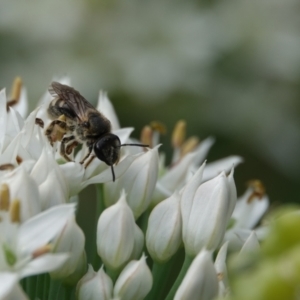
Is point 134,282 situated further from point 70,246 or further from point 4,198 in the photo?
point 4,198

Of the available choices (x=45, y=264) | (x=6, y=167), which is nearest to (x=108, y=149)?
(x=6, y=167)

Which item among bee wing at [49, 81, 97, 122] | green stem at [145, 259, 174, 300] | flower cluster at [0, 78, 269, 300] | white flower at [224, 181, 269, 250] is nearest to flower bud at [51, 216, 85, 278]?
flower cluster at [0, 78, 269, 300]

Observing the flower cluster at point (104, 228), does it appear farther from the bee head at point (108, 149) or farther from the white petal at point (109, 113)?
the white petal at point (109, 113)

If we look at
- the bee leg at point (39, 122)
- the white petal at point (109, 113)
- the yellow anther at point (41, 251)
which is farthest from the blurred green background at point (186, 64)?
the yellow anther at point (41, 251)

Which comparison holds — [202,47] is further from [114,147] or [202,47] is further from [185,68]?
[114,147]

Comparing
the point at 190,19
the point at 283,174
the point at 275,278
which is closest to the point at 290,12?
the point at 190,19

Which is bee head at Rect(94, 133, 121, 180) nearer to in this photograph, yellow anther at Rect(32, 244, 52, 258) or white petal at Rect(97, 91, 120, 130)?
white petal at Rect(97, 91, 120, 130)
